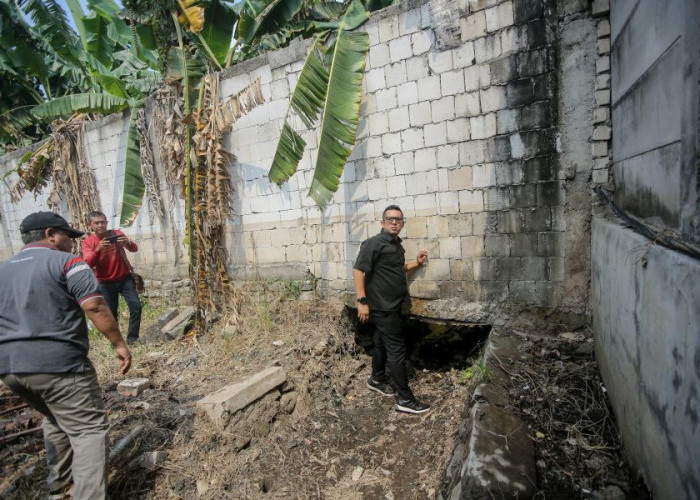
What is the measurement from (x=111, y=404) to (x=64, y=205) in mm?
6397

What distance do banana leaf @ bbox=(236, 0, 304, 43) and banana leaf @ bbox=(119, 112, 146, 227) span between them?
250 cm

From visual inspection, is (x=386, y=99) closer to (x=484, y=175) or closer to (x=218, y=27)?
(x=484, y=175)

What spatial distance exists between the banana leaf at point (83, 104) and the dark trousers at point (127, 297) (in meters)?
3.39

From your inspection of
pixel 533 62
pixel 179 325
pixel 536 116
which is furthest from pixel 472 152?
pixel 179 325

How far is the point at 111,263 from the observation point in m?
5.34

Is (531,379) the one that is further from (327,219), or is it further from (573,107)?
Result: (327,219)

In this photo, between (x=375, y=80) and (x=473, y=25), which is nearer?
(x=473, y=25)

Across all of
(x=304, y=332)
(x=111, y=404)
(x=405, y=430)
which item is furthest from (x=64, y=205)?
(x=405, y=430)

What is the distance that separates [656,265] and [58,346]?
11.5 ft

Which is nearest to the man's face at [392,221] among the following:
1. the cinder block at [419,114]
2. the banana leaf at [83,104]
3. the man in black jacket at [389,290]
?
the man in black jacket at [389,290]

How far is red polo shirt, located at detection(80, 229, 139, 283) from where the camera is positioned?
5.13 m

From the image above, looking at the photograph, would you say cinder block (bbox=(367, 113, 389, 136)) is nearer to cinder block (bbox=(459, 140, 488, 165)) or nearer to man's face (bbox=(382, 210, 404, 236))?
cinder block (bbox=(459, 140, 488, 165))

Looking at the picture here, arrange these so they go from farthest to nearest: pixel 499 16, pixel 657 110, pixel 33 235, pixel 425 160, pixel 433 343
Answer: pixel 433 343, pixel 425 160, pixel 499 16, pixel 33 235, pixel 657 110

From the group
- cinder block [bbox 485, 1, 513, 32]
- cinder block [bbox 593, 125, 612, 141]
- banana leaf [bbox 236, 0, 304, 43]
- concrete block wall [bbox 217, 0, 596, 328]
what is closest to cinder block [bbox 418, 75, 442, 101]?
concrete block wall [bbox 217, 0, 596, 328]
